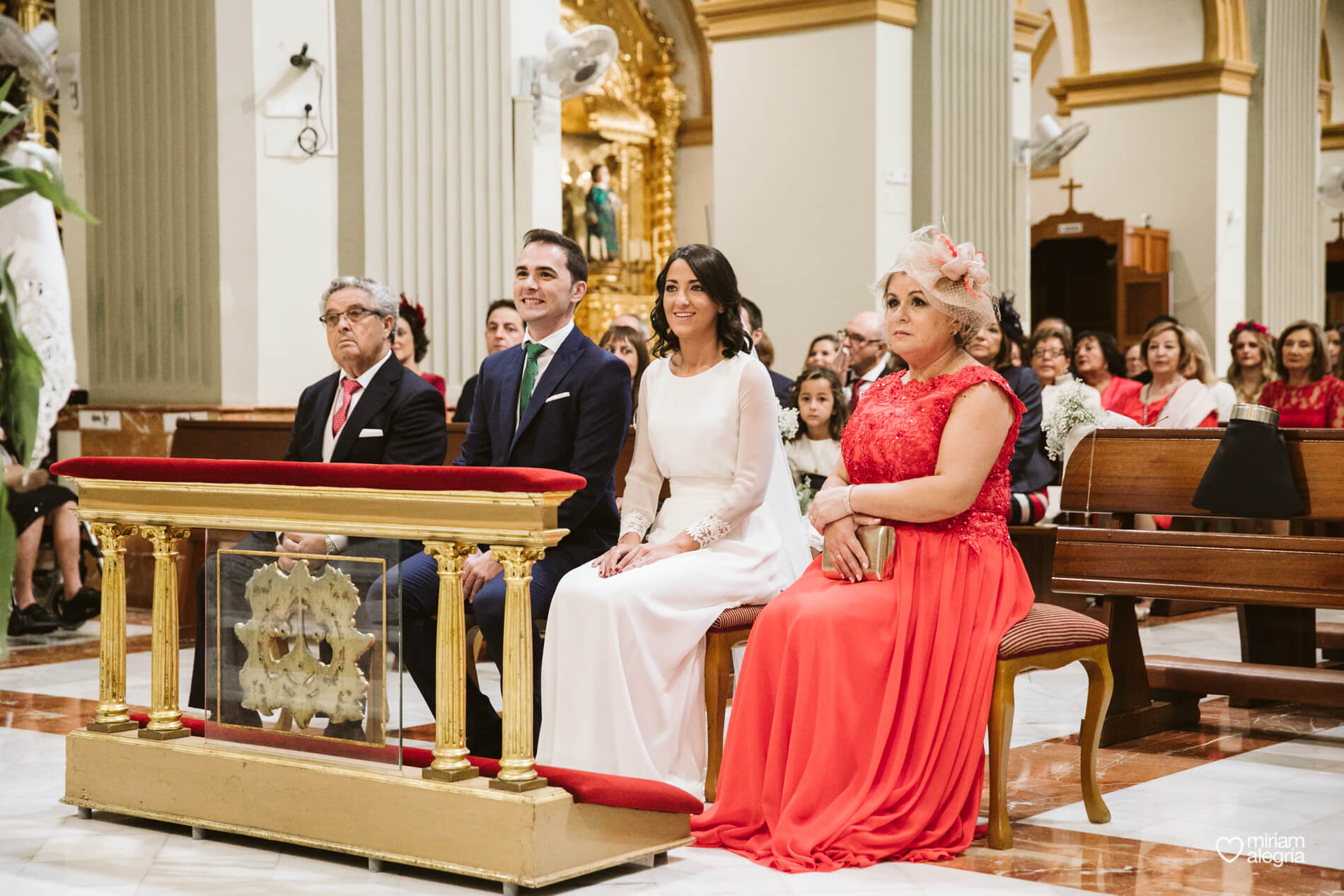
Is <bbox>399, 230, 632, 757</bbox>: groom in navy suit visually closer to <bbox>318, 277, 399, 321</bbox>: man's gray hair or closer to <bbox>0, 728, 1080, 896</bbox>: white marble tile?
<bbox>318, 277, 399, 321</bbox>: man's gray hair

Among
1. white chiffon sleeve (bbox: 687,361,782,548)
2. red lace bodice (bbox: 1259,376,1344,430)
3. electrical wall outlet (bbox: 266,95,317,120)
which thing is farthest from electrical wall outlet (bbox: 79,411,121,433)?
red lace bodice (bbox: 1259,376,1344,430)

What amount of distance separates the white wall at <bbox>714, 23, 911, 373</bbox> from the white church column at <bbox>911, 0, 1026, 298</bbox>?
5.5 inches

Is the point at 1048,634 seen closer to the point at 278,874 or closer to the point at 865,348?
the point at 278,874

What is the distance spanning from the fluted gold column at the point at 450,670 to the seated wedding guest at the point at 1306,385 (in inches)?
243

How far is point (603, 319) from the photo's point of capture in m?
15.3

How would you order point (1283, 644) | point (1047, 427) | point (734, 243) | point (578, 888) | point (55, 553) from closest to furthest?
point (578, 888) → point (1283, 644) → point (1047, 427) → point (55, 553) → point (734, 243)

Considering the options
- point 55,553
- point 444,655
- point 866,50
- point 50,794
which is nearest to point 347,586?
point 444,655

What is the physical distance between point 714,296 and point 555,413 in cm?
58

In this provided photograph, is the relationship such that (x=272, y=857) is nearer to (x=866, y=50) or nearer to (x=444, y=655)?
(x=444, y=655)

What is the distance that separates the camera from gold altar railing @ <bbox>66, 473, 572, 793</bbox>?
339 centimetres

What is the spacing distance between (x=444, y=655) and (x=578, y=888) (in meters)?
0.59

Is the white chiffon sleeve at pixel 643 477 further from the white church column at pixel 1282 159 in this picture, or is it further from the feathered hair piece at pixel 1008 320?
the white church column at pixel 1282 159

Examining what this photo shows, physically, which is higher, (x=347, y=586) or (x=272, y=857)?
(x=347, y=586)

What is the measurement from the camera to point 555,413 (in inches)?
177
